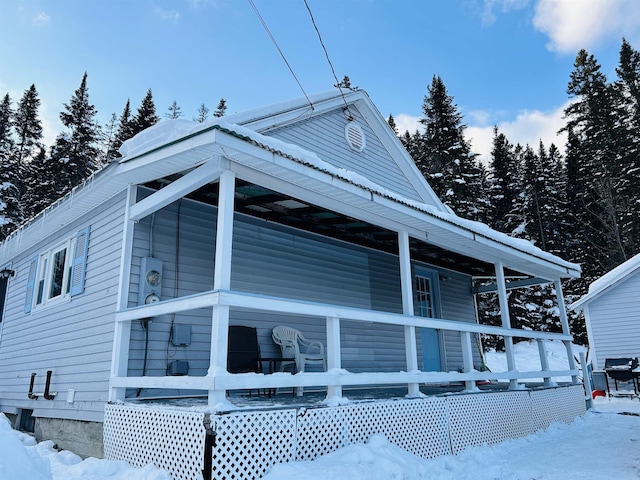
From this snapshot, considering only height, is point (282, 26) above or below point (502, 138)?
below

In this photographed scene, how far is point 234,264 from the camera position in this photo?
6418 mm

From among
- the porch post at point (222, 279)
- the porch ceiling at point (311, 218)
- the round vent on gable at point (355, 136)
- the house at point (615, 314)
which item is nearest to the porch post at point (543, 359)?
the porch ceiling at point (311, 218)

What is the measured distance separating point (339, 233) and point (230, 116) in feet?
8.81

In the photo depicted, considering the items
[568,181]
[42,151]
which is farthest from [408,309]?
[568,181]

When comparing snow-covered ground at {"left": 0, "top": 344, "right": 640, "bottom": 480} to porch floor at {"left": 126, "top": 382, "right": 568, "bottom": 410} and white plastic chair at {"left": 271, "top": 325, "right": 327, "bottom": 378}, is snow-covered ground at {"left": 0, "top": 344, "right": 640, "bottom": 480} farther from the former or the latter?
white plastic chair at {"left": 271, "top": 325, "right": 327, "bottom": 378}

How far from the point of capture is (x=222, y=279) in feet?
12.9

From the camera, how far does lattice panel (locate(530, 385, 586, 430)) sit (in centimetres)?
762

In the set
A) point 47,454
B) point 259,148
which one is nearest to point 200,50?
point 259,148

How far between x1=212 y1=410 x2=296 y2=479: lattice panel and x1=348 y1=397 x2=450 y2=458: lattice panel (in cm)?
83

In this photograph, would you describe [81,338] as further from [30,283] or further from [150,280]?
[30,283]

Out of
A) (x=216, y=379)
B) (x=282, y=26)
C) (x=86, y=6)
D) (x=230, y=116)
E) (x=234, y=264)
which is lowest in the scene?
(x=216, y=379)

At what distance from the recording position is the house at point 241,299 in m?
4.01

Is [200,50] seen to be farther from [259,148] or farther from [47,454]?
[47,454]

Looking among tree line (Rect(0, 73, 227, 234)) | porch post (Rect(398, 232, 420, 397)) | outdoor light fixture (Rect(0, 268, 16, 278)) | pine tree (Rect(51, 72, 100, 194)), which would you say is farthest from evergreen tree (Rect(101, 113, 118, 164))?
porch post (Rect(398, 232, 420, 397))
